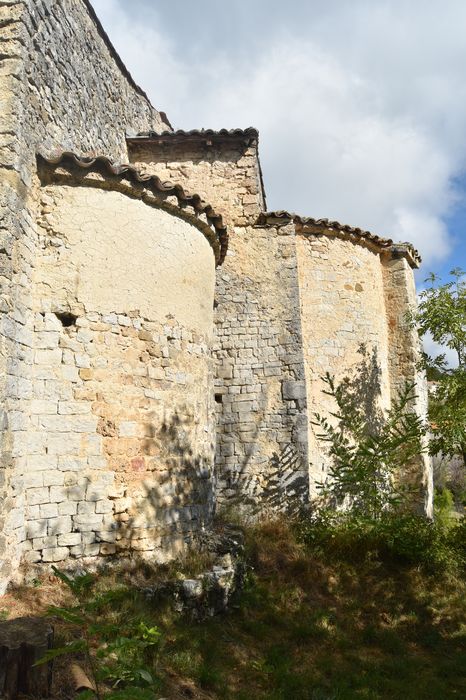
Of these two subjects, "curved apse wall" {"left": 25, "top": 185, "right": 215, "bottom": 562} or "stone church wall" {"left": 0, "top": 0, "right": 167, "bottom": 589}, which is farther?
"curved apse wall" {"left": 25, "top": 185, "right": 215, "bottom": 562}

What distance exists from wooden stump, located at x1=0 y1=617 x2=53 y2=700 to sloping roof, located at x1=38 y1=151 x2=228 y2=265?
14.3 feet

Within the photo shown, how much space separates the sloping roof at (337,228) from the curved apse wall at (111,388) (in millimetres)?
2982

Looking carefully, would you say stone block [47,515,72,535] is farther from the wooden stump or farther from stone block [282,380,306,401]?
stone block [282,380,306,401]

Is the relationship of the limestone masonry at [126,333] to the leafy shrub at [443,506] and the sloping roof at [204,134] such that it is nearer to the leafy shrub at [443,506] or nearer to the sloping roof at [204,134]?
the sloping roof at [204,134]

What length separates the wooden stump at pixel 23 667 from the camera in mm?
3043

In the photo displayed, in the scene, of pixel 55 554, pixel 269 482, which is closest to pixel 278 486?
pixel 269 482

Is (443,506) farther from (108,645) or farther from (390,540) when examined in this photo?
(108,645)

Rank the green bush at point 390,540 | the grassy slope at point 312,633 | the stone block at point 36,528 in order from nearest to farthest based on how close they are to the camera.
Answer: the grassy slope at point 312,633
the stone block at point 36,528
the green bush at point 390,540

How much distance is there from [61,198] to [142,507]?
338cm

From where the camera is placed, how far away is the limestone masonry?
→ 494 centimetres

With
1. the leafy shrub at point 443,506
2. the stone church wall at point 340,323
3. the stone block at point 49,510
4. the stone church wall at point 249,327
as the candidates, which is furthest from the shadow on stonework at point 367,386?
the stone block at point 49,510

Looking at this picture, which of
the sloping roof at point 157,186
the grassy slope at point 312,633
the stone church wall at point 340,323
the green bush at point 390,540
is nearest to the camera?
the grassy slope at point 312,633

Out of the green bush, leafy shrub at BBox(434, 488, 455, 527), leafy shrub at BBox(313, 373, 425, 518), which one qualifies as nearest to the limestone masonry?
leafy shrub at BBox(313, 373, 425, 518)

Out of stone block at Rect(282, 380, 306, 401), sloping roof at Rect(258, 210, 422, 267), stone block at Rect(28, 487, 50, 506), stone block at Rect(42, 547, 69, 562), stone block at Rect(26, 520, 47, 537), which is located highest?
sloping roof at Rect(258, 210, 422, 267)
